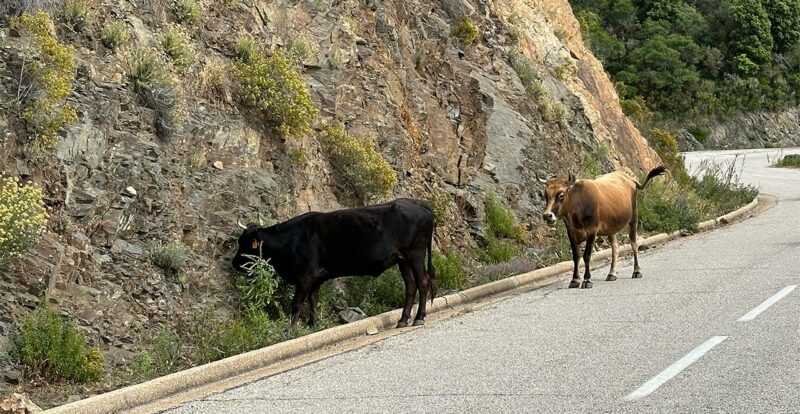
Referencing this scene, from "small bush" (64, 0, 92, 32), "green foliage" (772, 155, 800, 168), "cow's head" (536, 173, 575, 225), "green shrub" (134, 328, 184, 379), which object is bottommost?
"green foliage" (772, 155, 800, 168)

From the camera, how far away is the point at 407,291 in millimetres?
13195

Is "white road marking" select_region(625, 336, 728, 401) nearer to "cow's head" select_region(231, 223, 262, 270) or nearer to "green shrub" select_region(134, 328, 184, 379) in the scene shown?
"green shrub" select_region(134, 328, 184, 379)

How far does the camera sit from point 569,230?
1652cm

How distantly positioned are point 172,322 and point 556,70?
679 inches

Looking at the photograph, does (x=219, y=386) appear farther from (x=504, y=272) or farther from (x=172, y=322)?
(x=504, y=272)

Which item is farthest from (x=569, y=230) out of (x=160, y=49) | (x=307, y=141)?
(x=160, y=49)

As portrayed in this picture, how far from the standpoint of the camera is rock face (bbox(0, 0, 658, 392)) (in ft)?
36.3

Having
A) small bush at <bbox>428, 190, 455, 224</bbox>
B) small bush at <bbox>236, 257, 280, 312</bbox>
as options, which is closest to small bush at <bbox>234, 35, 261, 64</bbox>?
small bush at <bbox>428, 190, 455, 224</bbox>

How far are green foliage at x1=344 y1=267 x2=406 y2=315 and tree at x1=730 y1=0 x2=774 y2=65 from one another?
188 feet

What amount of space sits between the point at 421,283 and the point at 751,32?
6034 centimetres

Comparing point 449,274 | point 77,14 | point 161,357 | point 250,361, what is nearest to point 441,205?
point 449,274

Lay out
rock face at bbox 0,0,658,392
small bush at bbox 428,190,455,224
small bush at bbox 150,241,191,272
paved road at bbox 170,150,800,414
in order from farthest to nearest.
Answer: small bush at bbox 428,190,455,224
small bush at bbox 150,241,191,272
rock face at bbox 0,0,658,392
paved road at bbox 170,150,800,414

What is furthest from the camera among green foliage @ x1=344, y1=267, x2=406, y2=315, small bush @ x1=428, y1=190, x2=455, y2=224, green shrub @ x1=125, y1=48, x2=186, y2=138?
small bush @ x1=428, y1=190, x2=455, y2=224

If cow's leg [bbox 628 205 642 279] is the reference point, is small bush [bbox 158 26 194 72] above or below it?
above
